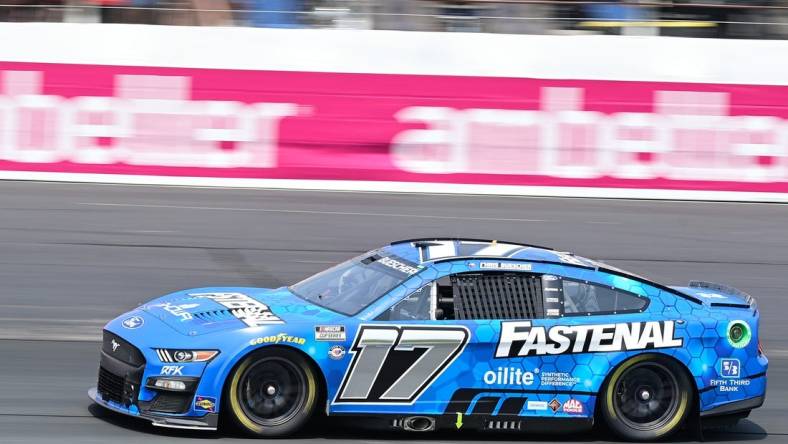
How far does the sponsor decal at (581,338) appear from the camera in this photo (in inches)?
267

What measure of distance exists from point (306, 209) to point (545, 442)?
9.04 meters

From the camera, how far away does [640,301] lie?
7.13 meters

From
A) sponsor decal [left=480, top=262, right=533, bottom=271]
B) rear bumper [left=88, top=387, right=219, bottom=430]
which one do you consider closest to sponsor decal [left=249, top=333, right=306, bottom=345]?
rear bumper [left=88, top=387, right=219, bottom=430]

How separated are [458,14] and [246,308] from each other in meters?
11.9

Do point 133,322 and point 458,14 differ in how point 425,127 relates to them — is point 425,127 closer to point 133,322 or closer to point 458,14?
point 458,14

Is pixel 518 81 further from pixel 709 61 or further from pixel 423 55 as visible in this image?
pixel 709 61

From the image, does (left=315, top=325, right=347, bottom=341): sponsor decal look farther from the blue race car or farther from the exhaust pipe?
the exhaust pipe

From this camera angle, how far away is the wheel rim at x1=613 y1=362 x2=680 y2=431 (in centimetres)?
706

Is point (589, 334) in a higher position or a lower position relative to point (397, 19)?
lower

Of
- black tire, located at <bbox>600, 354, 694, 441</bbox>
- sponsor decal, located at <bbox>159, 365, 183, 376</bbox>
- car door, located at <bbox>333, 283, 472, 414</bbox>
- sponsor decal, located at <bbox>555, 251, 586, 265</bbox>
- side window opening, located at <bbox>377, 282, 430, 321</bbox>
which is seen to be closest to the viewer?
sponsor decal, located at <bbox>159, 365, 183, 376</bbox>

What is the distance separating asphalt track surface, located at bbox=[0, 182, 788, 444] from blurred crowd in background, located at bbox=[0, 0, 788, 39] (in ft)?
9.23

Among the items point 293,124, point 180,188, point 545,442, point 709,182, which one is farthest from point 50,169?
point 545,442

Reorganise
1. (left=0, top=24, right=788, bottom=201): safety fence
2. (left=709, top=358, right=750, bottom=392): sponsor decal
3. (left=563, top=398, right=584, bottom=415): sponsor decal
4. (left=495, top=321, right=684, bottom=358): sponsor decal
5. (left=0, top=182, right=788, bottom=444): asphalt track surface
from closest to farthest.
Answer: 1. (left=495, top=321, right=684, bottom=358): sponsor decal
2. (left=563, top=398, right=584, bottom=415): sponsor decal
3. (left=709, top=358, right=750, bottom=392): sponsor decal
4. (left=0, top=182, right=788, bottom=444): asphalt track surface
5. (left=0, top=24, right=788, bottom=201): safety fence

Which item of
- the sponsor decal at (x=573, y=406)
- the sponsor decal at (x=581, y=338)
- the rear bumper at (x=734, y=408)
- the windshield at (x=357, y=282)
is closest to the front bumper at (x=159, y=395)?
the windshield at (x=357, y=282)
